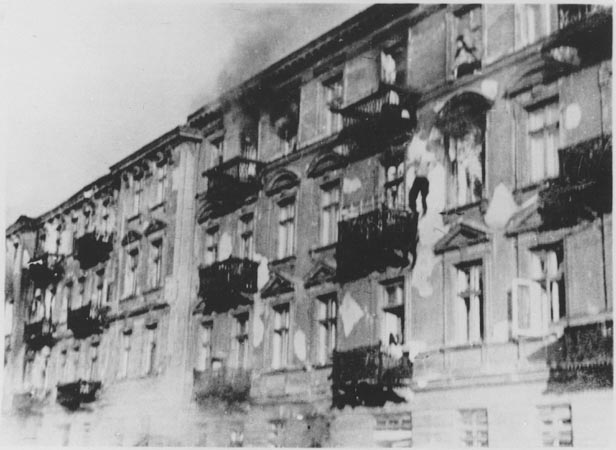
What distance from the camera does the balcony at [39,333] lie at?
15.9m

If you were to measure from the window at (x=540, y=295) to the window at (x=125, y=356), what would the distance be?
23.8ft

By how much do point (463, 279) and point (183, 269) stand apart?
5169 millimetres

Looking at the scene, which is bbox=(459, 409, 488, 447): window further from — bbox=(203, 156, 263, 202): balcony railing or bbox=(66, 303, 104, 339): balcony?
bbox=(66, 303, 104, 339): balcony

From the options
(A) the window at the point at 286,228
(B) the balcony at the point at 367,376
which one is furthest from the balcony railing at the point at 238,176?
(B) the balcony at the point at 367,376

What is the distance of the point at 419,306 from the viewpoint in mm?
10945

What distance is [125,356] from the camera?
14.9m

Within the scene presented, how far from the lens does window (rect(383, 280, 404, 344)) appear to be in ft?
36.6

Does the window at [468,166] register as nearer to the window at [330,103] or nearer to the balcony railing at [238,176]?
the window at [330,103]

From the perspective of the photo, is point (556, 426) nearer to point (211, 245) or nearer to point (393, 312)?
point (393, 312)

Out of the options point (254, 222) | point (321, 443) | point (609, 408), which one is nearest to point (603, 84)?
point (609, 408)

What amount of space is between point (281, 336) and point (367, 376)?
2196mm

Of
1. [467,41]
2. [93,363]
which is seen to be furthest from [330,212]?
[93,363]

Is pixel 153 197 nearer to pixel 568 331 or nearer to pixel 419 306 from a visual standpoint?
pixel 419 306

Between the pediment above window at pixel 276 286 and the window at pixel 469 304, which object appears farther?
the pediment above window at pixel 276 286
